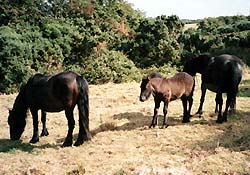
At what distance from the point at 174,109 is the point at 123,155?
4.40 meters

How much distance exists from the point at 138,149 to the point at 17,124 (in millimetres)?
3407

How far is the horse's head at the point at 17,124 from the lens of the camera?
9.31 meters

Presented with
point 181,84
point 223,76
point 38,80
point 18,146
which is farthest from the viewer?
point 181,84

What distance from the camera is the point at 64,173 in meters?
6.87

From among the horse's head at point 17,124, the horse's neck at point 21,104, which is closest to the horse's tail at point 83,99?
the horse's neck at point 21,104

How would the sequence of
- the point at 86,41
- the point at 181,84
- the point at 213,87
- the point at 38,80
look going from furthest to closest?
the point at 86,41 → the point at 213,87 → the point at 181,84 → the point at 38,80

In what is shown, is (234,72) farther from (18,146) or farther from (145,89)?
(18,146)

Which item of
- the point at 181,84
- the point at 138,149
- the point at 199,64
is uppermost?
the point at 199,64

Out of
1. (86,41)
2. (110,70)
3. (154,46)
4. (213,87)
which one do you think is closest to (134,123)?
(213,87)

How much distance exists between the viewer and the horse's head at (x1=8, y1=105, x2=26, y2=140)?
9.31 meters

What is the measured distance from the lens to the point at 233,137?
8.48 meters

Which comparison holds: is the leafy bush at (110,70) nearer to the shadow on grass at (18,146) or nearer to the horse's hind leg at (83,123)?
the shadow on grass at (18,146)

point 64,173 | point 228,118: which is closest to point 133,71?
point 228,118

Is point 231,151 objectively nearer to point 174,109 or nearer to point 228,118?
point 228,118
